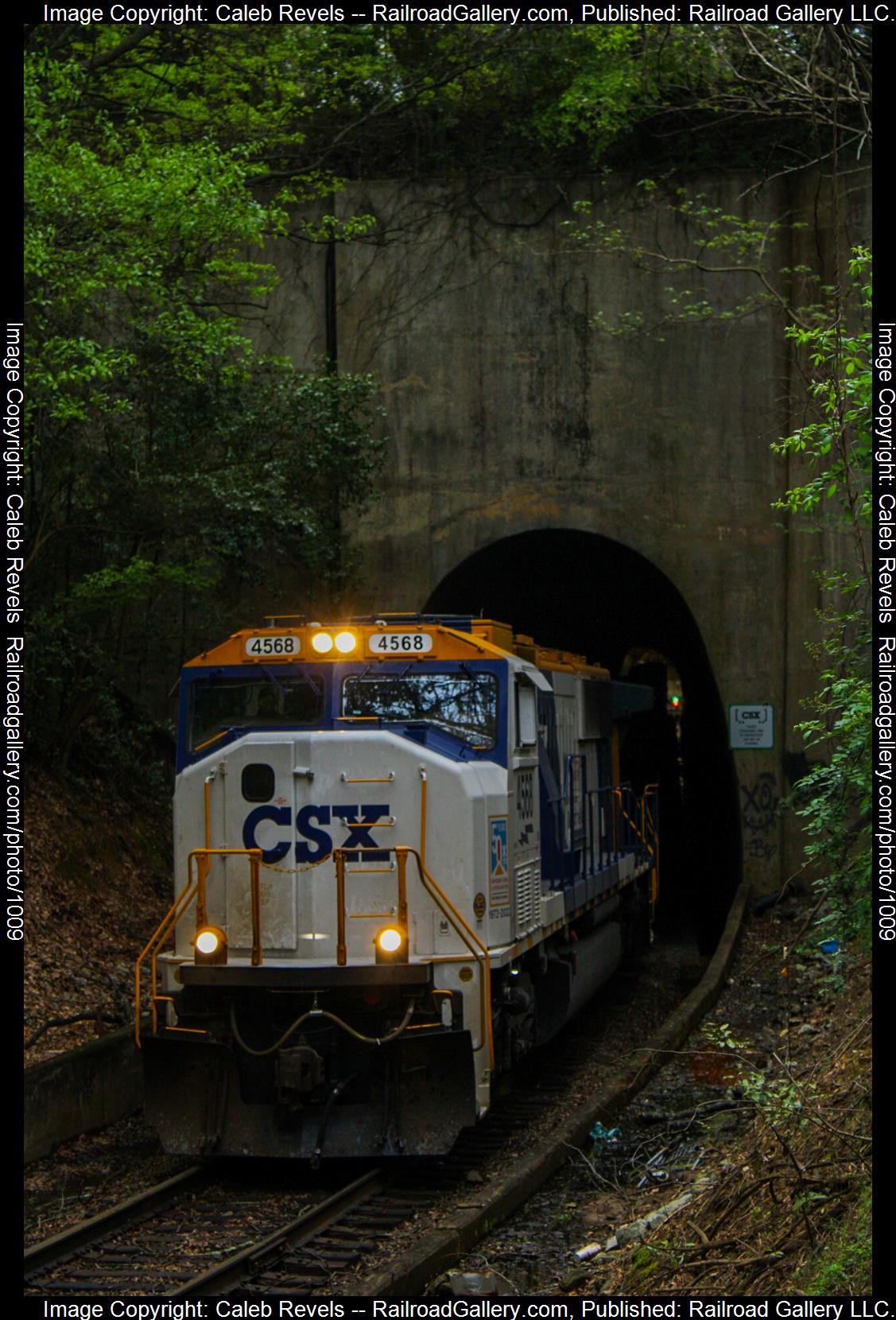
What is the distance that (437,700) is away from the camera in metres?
9.64

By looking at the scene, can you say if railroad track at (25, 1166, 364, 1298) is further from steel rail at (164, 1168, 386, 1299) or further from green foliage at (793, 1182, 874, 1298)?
green foliage at (793, 1182, 874, 1298)

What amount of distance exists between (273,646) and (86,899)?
6398 mm

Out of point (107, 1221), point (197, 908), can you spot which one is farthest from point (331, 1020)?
point (107, 1221)

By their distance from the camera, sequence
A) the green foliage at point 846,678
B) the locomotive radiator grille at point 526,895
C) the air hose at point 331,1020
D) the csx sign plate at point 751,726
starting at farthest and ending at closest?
the csx sign plate at point 751,726
the locomotive radiator grille at point 526,895
the air hose at point 331,1020
the green foliage at point 846,678

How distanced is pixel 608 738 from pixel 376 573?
5.43 m

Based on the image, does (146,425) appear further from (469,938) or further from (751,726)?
(751,726)

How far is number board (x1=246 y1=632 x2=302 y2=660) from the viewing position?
9703 mm

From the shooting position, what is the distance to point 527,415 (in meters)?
19.5

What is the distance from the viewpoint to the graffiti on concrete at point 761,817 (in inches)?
776

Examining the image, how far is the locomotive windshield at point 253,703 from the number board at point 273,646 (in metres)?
0.16

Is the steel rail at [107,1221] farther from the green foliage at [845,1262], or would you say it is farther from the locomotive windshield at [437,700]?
the green foliage at [845,1262]

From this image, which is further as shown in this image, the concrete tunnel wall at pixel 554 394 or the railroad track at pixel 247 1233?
the concrete tunnel wall at pixel 554 394

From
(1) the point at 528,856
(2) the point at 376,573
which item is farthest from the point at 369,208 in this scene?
(1) the point at 528,856

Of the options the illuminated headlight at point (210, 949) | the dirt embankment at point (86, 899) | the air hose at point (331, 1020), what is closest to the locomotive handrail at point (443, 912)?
the air hose at point (331, 1020)
